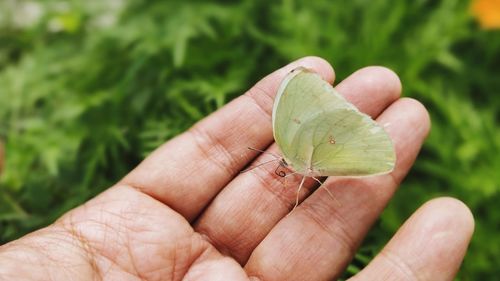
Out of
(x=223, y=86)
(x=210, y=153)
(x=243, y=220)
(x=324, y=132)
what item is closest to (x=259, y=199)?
(x=243, y=220)

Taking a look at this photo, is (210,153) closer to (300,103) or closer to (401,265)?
(300,103)

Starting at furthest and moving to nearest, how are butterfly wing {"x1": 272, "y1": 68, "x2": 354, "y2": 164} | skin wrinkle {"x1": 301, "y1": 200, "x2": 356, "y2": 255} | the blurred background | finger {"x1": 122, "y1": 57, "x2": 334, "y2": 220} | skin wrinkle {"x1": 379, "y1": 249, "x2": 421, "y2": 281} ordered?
1. the blurred background
2. finger {"x1": 122, "y1": 57, "x2": 334, "y2": 220}
3. skin wrinkle {"x1": 301, "y1": 200, "x2": 356, "y2": 255}
4. butterfly wing {"x1": 272, "y1": 68, "x2": 354, "y2": 164}
5. skin wrinkle {"x1": 379, "y1": 249, "x2": 421, "y2": 281}

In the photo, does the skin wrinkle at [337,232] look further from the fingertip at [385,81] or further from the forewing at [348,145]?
the fingertip at [385,81]

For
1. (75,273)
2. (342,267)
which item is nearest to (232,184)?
(342,267)

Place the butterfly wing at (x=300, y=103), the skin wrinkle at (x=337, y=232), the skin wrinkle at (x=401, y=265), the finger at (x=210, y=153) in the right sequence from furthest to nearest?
the finger at (x=210, y=153) → the skin wrinkle at (x=337, y=232) → the butterfly wing at (x=300, y=103) → the skin wrinkle at (x=401, y=265)

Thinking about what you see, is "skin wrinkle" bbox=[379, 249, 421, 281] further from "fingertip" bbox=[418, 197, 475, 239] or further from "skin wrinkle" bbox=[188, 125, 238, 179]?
"skin wrinkle" bbox=[188, 125, 238, 179]

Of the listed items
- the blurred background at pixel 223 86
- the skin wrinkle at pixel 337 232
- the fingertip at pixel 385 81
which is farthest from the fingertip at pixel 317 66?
the skin wrinkle at pixel 337 232

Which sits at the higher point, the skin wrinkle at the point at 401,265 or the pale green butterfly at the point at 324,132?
the pale green butterfly at the point at 324,132

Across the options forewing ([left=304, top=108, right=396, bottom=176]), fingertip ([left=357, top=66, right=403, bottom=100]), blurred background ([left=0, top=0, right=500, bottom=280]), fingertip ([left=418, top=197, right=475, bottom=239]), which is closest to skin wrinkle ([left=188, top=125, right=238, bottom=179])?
blurred background ([left=0, top=0, right=500, bottom=280])
